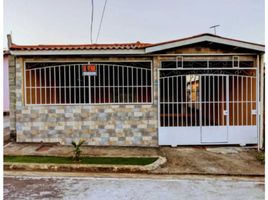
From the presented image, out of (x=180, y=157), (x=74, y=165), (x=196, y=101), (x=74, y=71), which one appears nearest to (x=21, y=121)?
(x=74, y=71)

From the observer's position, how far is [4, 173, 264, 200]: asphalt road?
4.59 meters

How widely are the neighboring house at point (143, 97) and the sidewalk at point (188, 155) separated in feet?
1.32

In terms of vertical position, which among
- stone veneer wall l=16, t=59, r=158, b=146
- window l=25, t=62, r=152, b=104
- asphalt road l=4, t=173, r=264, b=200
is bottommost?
asphalt road l=4, t=173, r=264, b=200

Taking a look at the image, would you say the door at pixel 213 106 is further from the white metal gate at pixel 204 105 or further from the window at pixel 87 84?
the window at pixel 87 84

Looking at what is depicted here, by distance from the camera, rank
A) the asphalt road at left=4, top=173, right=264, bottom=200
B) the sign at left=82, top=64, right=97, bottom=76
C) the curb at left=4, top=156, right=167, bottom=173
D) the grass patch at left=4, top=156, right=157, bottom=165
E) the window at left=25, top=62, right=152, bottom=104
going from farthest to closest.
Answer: the window at left=25, top=62, right=152, bottom=104
the sign at left=82, top=64, right=97, bottom=76
the grass patch at left=4, top=156, right=157, bottom=165
the curb at left=4, top=156, right=167, bottom=173
the asphalt road at left=4, top=173, right=264, bottom=200

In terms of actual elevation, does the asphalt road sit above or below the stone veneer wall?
below

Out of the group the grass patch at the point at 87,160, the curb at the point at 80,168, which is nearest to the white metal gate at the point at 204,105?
the grass patch at the point at 87,160

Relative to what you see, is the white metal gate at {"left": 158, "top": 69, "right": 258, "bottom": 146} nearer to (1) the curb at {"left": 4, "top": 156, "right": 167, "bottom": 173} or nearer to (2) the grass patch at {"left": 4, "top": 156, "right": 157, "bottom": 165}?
(2) the grass patch at {"left": 4, "top": 156, "right": 157, "bottom": 165}

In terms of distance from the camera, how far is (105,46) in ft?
27.0

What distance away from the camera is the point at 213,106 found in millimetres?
8492

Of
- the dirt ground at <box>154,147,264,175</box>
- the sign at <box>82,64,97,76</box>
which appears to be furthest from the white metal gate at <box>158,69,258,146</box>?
the sign at <box>82,64,97,76</box>

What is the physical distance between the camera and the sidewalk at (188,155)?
6121 mm

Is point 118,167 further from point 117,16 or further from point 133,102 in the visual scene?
point 117,16

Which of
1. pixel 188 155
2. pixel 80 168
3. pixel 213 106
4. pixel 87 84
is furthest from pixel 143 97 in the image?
pixel 80 168
